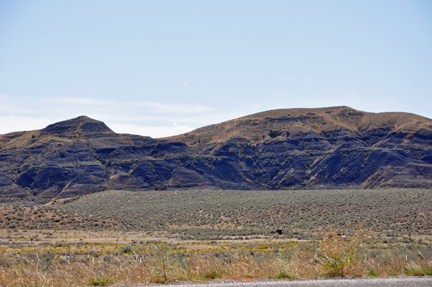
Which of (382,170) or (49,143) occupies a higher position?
(49,143)

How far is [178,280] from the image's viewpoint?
24.2ft

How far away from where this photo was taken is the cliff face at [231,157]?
257 ft

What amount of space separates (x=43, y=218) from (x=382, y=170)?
7258cm

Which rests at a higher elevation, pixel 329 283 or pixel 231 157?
pixel 231 157

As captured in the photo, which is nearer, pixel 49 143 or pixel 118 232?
pixel 118 232

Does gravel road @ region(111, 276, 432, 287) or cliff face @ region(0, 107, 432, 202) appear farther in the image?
cliff face @ region(0, 107, 432, 202)

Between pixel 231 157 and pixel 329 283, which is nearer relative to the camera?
pixel 329 283

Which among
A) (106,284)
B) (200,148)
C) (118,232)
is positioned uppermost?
(200,148)

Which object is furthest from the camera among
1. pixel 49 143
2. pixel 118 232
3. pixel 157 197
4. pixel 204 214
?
pixel 49 143

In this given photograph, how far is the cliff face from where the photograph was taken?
78.4 meters

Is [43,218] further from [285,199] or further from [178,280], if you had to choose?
[178,280]

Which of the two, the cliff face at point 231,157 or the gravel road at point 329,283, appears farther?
the cliff face at point 231,157

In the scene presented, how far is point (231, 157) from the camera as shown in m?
103

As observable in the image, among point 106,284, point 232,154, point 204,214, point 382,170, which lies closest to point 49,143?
point 232,154
